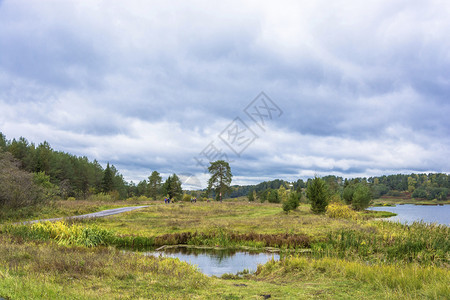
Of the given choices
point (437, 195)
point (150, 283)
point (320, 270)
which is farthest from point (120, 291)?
point (437, 195)

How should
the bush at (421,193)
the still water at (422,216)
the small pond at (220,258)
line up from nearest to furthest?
the small pond at (220,258)
the still water at (422,216)
the bush at (421,193)

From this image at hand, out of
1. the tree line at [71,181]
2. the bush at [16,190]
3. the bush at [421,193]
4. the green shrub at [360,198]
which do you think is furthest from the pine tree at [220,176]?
the bush at [421,193]

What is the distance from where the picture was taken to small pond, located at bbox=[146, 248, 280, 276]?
44.7 feet

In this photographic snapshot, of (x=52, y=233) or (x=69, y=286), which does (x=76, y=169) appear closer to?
(x=52, y=233)

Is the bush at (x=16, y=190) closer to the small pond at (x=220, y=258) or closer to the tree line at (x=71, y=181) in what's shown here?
the tree line at (x=71, y=181)

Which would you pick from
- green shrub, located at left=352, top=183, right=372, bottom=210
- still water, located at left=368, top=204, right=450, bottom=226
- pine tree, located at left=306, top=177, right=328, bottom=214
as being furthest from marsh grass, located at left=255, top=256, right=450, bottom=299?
green shrub, located at left=352, top=183, right=372, bottom=210

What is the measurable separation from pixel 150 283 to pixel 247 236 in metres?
13.7

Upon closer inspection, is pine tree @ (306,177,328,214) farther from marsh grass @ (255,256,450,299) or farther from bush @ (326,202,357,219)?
marsh grass @ (255,256,450,299)

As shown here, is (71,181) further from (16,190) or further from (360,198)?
(360,198)

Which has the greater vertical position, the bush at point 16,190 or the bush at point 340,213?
the bush at point 16,190

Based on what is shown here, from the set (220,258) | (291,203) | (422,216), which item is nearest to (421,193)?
(422,216)

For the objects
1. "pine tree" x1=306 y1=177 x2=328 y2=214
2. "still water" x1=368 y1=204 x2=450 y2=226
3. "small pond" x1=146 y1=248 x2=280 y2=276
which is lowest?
"still water" x1=368 y1=204 x2=450 y2=226

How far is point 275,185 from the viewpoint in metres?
200

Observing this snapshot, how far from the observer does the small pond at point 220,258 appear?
13.6 metres
